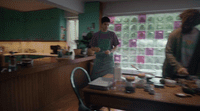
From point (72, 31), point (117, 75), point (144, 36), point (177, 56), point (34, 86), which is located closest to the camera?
point (117, 75)

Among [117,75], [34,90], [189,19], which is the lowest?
[34,90]

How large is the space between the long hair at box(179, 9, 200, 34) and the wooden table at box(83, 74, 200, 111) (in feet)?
2.29

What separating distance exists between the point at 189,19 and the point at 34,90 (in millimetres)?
2454

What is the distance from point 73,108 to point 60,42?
11.1 ft

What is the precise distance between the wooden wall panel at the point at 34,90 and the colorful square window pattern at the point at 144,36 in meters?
1.96

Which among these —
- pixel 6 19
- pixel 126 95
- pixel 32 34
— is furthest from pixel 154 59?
pixel 6 19

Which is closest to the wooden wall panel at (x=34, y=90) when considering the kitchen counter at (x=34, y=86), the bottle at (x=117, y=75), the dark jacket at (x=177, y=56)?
the kitchen counter at (x=34, y=86)

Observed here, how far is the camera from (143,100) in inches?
41.0

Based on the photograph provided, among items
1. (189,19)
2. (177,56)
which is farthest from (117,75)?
(189,19)

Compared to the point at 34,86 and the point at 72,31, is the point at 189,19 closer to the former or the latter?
the point at 34,86

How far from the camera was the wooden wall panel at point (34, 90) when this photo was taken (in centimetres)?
186

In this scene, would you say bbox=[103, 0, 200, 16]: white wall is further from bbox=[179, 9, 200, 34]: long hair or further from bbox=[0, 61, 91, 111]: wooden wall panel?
bbox=[179, 9, 200, 34]: long hair

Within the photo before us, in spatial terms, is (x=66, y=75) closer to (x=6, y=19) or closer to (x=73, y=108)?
(x=73, y=108)

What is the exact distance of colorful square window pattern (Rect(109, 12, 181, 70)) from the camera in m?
3.78
